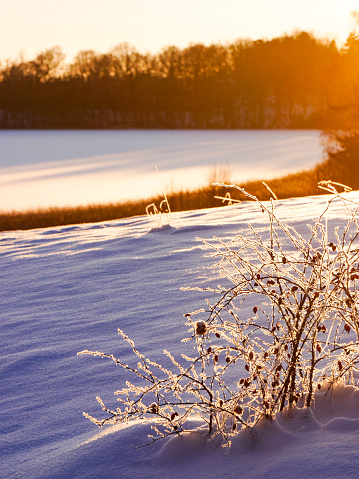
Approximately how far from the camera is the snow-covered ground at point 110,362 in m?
2.02

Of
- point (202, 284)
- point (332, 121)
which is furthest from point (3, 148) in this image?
point (202, 284)

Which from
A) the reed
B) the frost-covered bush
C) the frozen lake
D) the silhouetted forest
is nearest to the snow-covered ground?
the frost-covered bush

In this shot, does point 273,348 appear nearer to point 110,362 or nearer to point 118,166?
point 110,362

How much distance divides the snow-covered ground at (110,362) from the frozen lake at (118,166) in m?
8.45

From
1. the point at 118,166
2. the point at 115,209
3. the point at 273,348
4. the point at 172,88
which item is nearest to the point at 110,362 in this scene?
the point at 273,348

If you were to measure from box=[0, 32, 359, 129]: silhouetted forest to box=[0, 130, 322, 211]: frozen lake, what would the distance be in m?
21.6

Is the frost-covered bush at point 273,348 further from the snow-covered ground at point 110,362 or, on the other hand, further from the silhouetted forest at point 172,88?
the silhouetted forest at point 172,88

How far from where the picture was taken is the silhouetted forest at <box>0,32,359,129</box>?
6875 centimetres

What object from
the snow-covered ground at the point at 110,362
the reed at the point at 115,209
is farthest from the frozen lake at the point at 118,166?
the snow-covered ground at the point at 110,362

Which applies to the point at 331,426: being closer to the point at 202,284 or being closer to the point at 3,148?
the point at 202,284

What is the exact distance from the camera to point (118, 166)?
30188mm

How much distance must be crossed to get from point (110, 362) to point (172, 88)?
6969 centimetres

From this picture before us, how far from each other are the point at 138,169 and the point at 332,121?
9.56 m

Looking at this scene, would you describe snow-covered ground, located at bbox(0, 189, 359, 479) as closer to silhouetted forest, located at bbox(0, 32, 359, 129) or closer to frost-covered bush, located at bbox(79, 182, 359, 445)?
frost-covered bush, located at bbox(79, 182, 359, 445)
